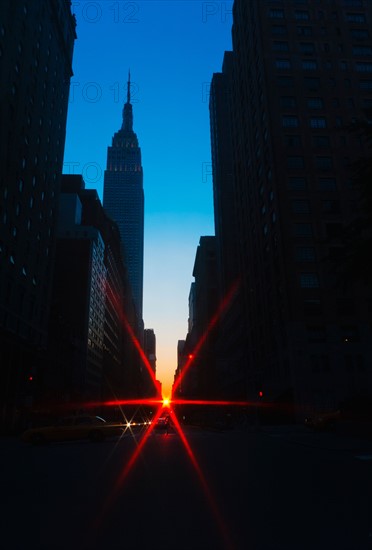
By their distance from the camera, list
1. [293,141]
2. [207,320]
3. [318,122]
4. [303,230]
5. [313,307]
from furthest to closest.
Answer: [207,320], [318,122], [293,141], [303,230], [313,307]

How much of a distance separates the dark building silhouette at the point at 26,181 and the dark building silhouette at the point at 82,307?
11557mm

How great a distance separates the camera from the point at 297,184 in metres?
57.6

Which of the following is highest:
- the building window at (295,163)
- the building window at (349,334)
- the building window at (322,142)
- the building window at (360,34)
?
the building window at (360,34)

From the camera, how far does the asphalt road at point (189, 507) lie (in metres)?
5.28

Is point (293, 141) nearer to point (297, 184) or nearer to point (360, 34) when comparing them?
point (297, 184)

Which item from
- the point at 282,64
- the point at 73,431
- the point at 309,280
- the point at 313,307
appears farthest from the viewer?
the point at 282,64

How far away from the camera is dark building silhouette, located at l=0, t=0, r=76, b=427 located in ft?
149

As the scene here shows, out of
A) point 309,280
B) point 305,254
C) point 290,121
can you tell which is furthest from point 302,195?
point 290,121

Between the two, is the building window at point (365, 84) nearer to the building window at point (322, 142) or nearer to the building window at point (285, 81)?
the building window at point (285, 81)

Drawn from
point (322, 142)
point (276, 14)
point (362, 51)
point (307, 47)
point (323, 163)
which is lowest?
point (323, 163)

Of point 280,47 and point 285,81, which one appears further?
point 280,47

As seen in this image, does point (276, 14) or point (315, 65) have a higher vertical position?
point (276, 14)

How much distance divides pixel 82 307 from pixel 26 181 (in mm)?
53252

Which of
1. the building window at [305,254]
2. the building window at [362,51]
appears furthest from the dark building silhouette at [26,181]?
the building window at [362,51]
